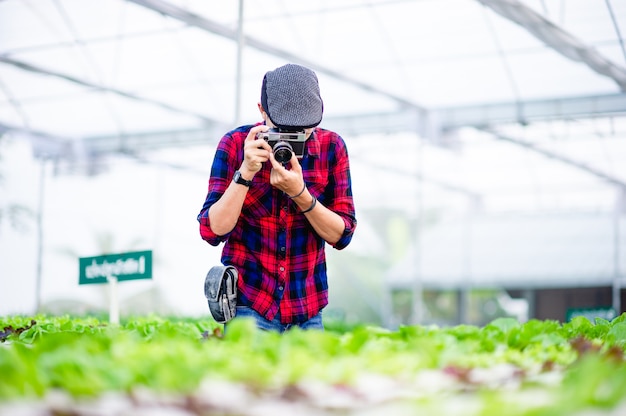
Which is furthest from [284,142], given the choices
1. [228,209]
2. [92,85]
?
[92,85]

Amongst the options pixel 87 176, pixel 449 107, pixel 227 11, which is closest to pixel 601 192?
pixel 449 107

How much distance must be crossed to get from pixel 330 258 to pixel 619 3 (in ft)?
27.4

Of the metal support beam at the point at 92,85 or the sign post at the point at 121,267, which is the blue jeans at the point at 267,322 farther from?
the metal support beam at the point at 92,85

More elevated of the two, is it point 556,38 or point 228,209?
point 556,38

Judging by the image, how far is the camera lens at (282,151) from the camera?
7.36 feet

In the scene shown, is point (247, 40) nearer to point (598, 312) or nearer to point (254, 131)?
point (598, 312)

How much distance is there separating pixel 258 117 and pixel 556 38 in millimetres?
6160

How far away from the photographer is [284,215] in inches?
97.0

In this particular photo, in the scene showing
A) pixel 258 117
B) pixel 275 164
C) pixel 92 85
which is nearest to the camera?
pixel 275 164

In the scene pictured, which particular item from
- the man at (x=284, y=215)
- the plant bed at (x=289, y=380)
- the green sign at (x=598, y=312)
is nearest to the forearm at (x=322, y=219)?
the man at (x=284, y=215)

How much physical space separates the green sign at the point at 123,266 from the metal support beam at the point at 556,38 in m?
7.40

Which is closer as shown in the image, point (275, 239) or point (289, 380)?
point (289, 380)

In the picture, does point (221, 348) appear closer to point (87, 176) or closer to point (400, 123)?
point (87, 176)

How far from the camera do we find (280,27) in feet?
41.5
